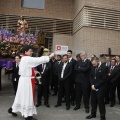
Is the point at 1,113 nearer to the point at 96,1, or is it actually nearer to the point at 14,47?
the point at 14,47

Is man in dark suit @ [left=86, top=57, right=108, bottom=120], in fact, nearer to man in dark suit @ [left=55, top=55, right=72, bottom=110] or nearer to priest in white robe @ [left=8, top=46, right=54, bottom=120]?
man in dark suit @ [left=55, top=55, right=72, bottom=110]

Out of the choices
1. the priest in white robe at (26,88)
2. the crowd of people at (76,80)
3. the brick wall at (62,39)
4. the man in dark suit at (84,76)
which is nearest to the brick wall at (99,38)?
the brick wall at (62,39)

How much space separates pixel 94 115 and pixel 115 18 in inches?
326

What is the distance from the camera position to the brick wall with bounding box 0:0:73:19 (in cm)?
1495

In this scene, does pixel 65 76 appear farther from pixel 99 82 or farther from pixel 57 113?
pixel 99 82

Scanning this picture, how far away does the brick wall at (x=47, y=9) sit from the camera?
49.0 feet

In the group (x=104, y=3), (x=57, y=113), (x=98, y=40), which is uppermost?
(x=104, y=3)

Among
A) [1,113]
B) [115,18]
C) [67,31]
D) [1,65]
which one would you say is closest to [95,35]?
[115,18]

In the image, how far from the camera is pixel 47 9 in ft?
50.8

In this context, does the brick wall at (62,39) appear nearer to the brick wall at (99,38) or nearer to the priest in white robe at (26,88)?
the brick wall at (99,38)

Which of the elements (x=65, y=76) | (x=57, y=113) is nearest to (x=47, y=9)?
(x=65, y=76)

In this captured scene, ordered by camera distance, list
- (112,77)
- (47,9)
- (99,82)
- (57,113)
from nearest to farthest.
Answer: (99,82)
(57,113)
(112,77)
(47,9)

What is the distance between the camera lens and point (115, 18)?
13.0m

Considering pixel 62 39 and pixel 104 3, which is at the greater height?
pixel 104 3
